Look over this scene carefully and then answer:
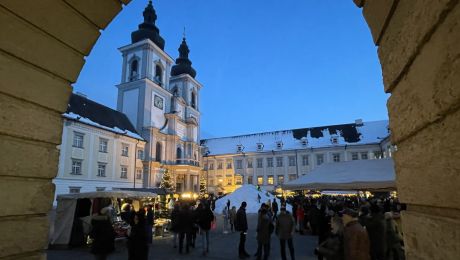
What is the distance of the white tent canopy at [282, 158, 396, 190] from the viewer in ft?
35.6

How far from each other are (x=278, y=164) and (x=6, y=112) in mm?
61636

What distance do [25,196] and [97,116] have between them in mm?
37615

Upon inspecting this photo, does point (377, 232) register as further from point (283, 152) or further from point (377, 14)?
point (283, 152)

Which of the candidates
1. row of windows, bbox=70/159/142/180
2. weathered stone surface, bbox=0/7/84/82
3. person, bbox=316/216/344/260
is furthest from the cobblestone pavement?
row of windows, bbox=70/159/142/180

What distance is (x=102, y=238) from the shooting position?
25.7ft

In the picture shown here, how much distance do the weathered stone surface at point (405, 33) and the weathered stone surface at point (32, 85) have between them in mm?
3498

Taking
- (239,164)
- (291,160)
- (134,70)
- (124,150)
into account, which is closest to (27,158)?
(124,150)

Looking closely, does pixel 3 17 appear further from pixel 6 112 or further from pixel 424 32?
pixel 424 32

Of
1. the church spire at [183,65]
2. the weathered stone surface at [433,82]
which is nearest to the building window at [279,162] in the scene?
the church spire at [183,65]

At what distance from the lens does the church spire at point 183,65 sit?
2434 inches

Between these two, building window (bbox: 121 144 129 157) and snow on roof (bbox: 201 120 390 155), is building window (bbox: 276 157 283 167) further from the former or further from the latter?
building window (bbox: 121 144 129 157)

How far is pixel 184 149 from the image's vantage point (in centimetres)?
5347

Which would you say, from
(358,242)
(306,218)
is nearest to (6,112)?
(358,242)

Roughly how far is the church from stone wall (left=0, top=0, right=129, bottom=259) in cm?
2993
